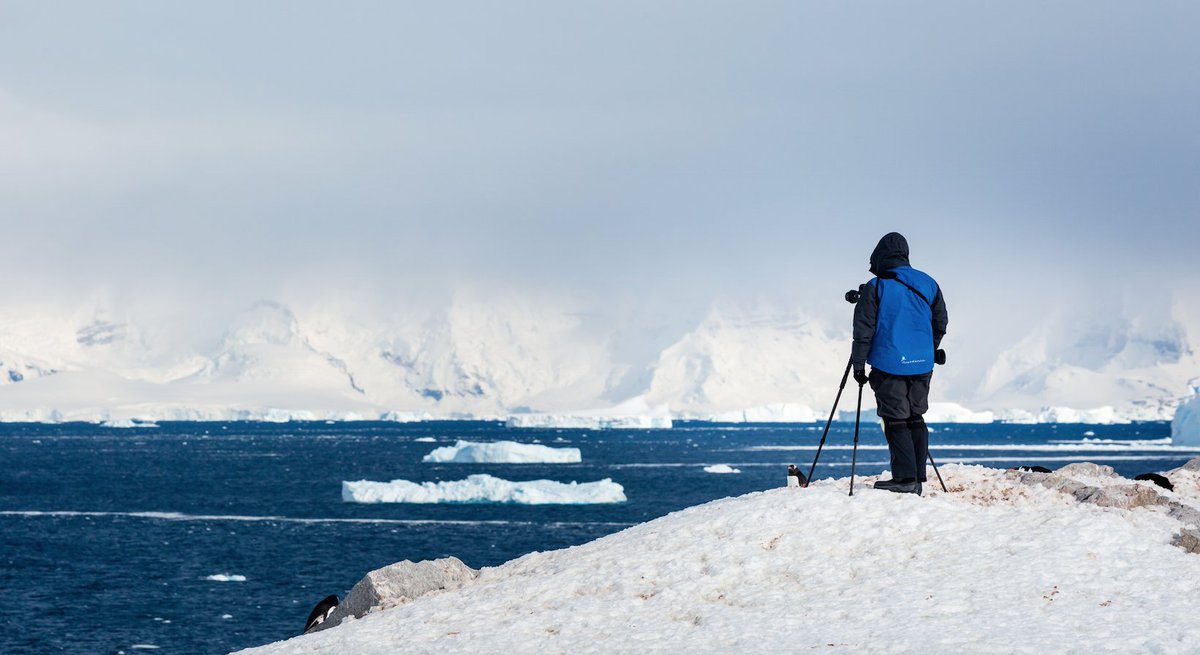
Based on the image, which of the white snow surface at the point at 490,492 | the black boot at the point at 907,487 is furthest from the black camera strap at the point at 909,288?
the white snow surface at the point at 490,492

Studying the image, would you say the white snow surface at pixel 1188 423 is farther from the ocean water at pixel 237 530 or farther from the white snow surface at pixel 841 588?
the white snow surface at pixel 841 588

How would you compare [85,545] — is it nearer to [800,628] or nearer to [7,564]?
[7,564]

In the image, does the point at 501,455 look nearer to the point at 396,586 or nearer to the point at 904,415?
the point at 396,586

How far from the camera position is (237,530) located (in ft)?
213

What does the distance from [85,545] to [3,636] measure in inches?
922

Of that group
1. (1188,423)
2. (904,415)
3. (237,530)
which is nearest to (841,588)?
(904,415)

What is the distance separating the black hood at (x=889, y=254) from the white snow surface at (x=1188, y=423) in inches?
5461

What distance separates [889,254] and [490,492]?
68.1m

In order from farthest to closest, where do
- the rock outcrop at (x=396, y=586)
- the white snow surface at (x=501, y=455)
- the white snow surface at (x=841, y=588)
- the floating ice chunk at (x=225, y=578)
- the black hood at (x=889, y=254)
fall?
1. the white snow surface at (x=501, y=455)
2. the floating ice chunk at (x=225, y=578)
3. the rock outcrop at (x=396, y=586)
4. the black hood at (x=889, y=254)
5. the white snow surface at (x=841, y=588)

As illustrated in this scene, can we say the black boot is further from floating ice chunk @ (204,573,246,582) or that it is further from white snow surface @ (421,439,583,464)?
white snow surface @ (421,439,583,464)

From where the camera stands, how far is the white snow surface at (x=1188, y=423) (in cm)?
13812

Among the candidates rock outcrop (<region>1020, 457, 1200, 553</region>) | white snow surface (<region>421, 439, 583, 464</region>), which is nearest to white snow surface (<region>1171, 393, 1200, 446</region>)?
white snow surface (<region>421, 439, 583, 464</region>)

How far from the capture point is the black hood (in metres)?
12.4

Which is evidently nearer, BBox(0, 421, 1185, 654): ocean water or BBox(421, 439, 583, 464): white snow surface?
BBox(0, 421, 1185, 654): ocean water
